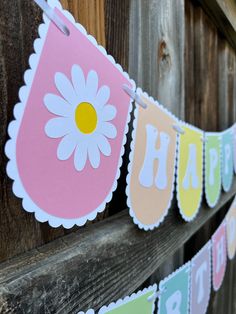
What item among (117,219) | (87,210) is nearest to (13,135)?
(87,210)

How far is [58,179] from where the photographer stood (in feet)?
1.51

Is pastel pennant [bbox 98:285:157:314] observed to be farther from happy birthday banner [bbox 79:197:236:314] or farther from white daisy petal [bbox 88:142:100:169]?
white daisy petal [bbox 88:142:100:169]

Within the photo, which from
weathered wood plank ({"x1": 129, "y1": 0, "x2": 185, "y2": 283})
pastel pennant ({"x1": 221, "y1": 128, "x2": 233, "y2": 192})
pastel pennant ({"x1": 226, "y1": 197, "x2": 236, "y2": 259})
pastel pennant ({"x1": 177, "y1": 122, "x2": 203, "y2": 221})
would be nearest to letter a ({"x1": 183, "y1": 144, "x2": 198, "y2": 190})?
pastel pennant ({"x1": 177, "y1": 122, "x2": 203, "y2": 221})

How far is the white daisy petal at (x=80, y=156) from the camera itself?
0.48m

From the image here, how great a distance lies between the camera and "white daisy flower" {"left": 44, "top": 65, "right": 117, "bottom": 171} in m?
0.45

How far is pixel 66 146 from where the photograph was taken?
0.46 m

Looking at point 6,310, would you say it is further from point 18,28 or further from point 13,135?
point 18,28

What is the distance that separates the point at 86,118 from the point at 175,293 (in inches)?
→ 21.2

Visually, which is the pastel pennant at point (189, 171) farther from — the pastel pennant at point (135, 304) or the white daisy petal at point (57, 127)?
the white daisy petal at point (57, 127)

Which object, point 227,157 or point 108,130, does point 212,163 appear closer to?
point 227,157

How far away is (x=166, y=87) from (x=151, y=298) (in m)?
0.47

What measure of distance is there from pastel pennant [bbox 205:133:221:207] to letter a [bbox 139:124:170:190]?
1.12 feet

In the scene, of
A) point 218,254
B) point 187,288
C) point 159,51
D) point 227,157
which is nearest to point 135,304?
point 187,288

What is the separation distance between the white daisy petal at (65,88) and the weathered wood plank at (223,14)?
87 centimetres
